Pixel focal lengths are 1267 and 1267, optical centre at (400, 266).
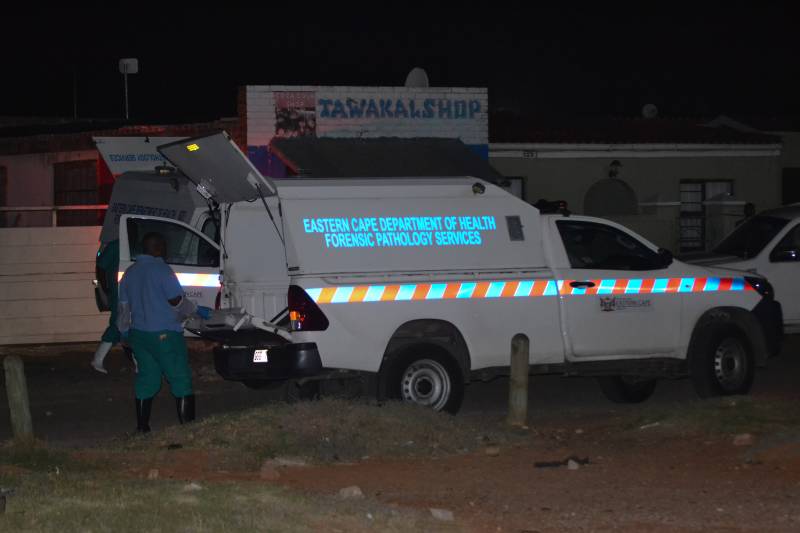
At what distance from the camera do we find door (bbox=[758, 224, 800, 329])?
16.3 metres

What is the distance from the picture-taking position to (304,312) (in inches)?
404

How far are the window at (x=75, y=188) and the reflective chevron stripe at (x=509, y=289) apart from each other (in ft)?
45.0

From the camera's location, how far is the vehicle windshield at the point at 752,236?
1664cm

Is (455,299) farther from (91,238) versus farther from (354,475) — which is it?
(91,238)

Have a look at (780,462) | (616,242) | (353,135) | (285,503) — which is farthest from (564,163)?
(285,503)

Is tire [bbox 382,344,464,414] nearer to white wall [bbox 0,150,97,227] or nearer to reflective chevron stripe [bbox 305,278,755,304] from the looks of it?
reflective chevron stripe [bbox 305,278,755,304]

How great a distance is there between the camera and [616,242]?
12023 millimetres

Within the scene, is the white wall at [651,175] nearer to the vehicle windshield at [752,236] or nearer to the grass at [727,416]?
the vehicle windshield at [752,236]

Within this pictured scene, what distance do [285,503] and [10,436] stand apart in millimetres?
4702

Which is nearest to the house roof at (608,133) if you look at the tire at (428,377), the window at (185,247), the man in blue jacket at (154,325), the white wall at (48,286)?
the white wall at (48,286)

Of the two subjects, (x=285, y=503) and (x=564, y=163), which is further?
(x=564, y=163)

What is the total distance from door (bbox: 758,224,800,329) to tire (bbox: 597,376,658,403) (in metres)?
4.17

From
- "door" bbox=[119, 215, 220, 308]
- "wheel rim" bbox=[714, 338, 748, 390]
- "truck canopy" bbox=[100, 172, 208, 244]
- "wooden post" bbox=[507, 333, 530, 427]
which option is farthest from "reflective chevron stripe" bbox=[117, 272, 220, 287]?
"wheel rim" bbox=[714, 338, 748, 390]

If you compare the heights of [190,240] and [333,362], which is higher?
[190,240]
